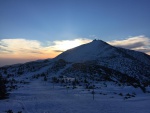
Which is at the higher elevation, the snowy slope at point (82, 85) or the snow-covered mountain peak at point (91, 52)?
the snow-covered mountain peak at point (91, 52)

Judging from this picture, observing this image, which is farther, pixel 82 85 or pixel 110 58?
pixel 110 58

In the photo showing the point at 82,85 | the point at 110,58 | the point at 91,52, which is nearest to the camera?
the point at 82,85


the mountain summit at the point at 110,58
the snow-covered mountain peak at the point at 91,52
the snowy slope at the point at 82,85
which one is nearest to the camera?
the snowy slope at the point at 82,85

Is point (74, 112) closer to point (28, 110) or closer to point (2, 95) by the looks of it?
point (28, 110)

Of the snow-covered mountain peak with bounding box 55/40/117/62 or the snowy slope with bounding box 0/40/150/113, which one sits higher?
the snow-covered mountain peak with bounding box 55/40/117/62

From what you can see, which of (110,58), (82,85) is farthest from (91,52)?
(82,85)

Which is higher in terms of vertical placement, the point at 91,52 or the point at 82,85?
the point at 91,52

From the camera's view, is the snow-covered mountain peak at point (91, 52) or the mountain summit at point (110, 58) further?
the snow-covered mountain peak at point (91, 52)

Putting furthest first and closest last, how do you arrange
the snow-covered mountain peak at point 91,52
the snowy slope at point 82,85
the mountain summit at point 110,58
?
the snow-covered mountain peak at point 91,52 → the mountain summit at point 110,58 → the snowy slope at point 82,85

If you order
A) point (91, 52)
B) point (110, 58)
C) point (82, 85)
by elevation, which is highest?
point (91, 52)

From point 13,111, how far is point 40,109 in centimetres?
316

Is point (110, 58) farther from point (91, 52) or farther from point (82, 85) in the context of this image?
point (82, 85)

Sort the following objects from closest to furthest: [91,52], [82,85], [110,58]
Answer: [82,85] < [110,58] < [91,52]

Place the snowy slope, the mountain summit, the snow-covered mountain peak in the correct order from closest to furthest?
1. the snowy slope
2. the mountain summit
3. the snow-covered mountain peak
